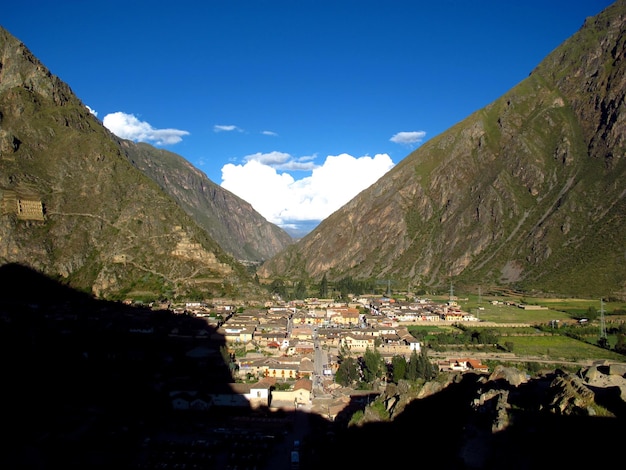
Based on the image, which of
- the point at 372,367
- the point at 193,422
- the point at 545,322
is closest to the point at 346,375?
the point at 372,367

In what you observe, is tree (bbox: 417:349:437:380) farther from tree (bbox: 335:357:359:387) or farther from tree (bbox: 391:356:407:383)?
tree (bbox: 335:357:359:387)

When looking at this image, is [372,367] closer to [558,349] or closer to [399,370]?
[399,370]

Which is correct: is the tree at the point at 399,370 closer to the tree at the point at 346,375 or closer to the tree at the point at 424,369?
the tree at the point at 424,369

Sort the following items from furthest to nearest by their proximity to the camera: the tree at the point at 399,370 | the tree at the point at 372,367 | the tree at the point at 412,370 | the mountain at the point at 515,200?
1. the mountain at the point at 515,200
2. the tree at the point at 372,367
3. the tree at the point at 399,370
4. the tree at the point at 412,370

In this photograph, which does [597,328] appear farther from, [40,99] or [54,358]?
Answer: [40,99]

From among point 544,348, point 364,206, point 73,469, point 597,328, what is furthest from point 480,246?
point 73,469

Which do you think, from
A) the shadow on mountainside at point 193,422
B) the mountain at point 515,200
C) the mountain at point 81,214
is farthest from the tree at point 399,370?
the mountain at point 515,200
